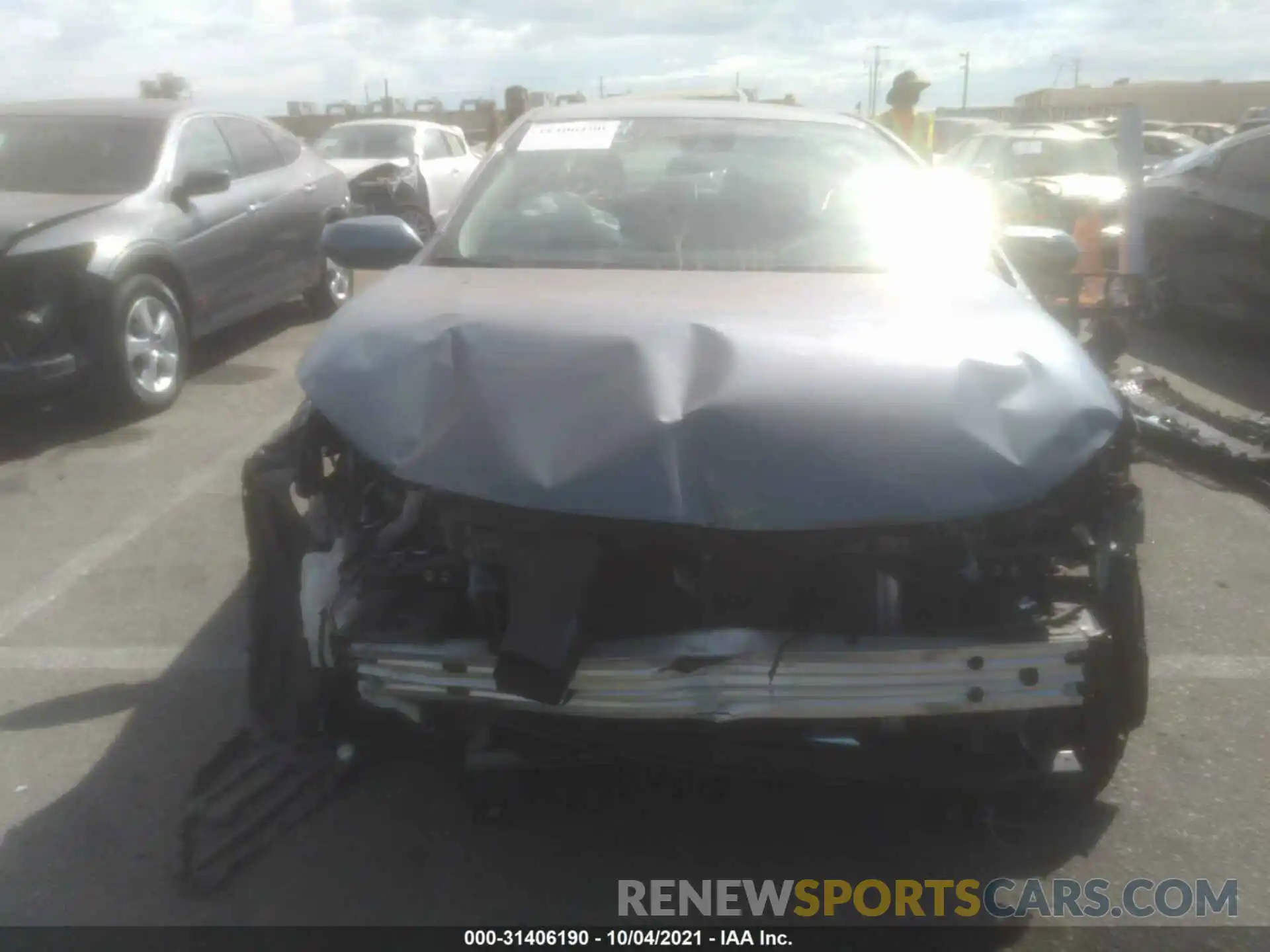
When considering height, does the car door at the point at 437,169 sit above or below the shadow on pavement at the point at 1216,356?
above

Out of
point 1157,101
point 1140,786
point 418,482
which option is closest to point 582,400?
point 418,482

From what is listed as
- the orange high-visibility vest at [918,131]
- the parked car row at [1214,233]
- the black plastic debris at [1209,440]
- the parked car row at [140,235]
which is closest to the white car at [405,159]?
the parked car row at [140,235]

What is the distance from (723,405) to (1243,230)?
657 centimetres

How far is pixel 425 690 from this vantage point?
2492mm

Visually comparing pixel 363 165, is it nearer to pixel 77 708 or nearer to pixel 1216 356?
pixel 1216 356

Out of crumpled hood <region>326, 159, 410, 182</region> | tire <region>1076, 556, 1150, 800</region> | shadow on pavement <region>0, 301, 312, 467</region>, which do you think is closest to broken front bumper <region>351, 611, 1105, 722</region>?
tire <region>1076, 556, 1150, 800</region>

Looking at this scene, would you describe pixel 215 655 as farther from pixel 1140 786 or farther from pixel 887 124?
pixel 887 124

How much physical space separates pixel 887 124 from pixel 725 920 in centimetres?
727

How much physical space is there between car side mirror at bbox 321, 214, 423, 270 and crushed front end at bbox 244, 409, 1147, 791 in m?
1.57

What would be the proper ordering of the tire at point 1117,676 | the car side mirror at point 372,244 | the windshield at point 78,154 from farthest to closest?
the windshield at point 78,154 < the car side mirror at point 372,244 < the tire at point 1117,676

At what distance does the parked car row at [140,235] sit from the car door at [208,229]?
11mm

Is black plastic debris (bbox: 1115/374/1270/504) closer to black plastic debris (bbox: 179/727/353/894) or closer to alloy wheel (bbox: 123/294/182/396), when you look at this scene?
black plastic debris (bbox: 179/727/353/894)

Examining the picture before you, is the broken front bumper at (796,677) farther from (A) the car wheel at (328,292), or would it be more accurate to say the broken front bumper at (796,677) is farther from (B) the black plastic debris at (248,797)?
(A) the car wheel at (328,292)

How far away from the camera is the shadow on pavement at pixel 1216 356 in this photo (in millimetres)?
7344
